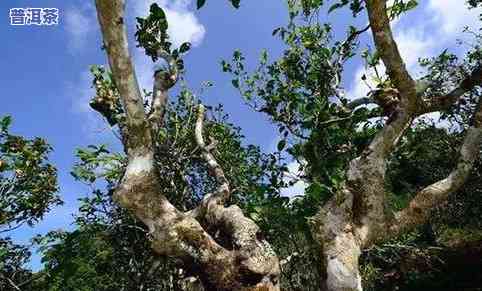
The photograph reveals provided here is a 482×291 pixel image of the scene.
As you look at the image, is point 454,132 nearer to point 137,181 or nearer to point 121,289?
point 121,289

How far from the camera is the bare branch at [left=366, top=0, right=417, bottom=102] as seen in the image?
4.78 m

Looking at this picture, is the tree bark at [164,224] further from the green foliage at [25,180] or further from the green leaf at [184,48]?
the green foliage at [25,180]

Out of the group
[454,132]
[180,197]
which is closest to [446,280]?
[454,132]

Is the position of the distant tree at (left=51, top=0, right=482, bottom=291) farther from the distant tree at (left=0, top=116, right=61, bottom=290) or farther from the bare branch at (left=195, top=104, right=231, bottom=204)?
the distant tree at (left=0, top=116, right=61, bottom=290)

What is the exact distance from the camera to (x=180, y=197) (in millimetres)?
11445

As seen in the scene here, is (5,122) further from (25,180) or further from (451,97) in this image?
(451,97)

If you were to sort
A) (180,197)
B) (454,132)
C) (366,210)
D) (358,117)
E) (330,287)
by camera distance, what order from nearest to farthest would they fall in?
(330,287) → (366,210) → (358,117) → (180,197) → (454,132)

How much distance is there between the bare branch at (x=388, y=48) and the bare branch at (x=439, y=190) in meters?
0.96

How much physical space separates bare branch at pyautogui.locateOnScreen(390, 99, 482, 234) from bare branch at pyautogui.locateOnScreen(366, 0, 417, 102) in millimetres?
956

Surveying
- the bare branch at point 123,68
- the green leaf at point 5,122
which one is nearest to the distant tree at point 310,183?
the bare branch at point 123,68

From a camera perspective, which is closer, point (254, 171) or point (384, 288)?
point (254, 171)

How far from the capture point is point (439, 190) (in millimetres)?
5184

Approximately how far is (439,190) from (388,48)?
1.65m

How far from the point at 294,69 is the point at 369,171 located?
222 inches
